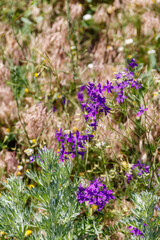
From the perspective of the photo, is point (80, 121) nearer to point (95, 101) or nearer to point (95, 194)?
point (95, 101)

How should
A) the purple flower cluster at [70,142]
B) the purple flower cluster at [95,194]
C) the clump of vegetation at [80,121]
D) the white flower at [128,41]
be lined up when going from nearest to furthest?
the clump of vegetation at [80,121] → the purple flower cluster at [95,194] → the purple flower cluster at [70,142] → the white flower at [128,41]

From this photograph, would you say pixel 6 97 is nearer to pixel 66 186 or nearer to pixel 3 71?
pixel 3 71

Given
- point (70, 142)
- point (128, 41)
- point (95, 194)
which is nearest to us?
point (95, 194)

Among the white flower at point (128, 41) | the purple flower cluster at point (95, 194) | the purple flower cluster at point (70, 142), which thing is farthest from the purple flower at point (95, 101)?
the white flower at point (128, 41)

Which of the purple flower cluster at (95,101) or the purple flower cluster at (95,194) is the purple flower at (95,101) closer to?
the purple flower cluster at (95,101)

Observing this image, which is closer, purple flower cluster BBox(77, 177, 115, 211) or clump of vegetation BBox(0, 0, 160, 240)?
clump of vegetation BBox(0, 0, 160, 240)

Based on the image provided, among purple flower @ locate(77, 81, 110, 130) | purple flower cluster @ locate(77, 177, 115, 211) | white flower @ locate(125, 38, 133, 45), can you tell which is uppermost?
white flower @ locate(125, 38, 133, 45)

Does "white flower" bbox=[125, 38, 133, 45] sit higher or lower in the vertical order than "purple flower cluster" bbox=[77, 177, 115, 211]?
higher

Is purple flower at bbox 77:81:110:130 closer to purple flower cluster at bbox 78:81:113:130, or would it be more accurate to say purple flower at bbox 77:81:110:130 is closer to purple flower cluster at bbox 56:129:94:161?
purple flower cluster at bbox 78:81:113:130

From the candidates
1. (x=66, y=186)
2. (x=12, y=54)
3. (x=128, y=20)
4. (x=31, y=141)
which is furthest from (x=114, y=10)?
(x=66, y=186)

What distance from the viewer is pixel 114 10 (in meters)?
2.71

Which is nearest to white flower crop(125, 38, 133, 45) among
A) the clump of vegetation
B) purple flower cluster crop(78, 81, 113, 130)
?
the clump of vegetation

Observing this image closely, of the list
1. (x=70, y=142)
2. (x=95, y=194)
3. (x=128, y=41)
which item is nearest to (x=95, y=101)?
(x=70, y=142)

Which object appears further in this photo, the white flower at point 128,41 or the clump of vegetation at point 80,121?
the white flower at point 128,41
